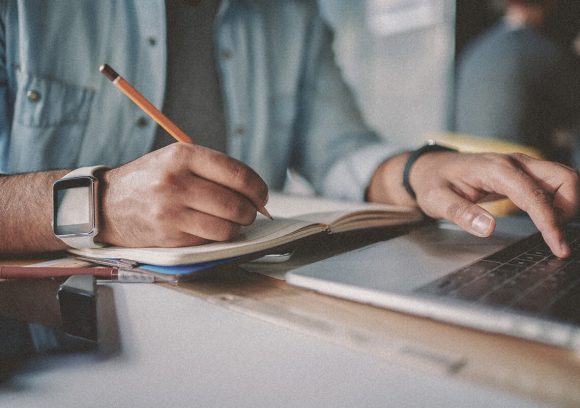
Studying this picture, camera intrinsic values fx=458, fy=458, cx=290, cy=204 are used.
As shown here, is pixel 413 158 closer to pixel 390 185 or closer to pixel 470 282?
pixel 390 185

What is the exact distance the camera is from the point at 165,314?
1.35 feet

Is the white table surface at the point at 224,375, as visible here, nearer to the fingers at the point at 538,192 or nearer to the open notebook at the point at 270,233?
the open notebook at the point at 270,233

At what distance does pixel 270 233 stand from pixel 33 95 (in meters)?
0.67

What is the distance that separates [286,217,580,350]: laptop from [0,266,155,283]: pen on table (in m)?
0.17

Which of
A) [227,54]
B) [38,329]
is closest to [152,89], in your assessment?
[227,54]

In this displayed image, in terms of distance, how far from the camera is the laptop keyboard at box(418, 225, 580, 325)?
337mm

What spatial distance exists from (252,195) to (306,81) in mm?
981

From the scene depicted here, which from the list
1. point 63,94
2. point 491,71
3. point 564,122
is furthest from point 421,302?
point 491,71

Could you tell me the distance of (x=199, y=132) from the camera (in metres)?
1.19

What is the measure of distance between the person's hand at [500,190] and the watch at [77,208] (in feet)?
1.43

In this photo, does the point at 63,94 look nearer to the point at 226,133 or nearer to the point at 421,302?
the point at 226,133

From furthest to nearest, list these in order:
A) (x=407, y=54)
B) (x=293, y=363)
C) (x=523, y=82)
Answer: (x=407, y=54) < (x=523, y=82) < (x=293, y=363)

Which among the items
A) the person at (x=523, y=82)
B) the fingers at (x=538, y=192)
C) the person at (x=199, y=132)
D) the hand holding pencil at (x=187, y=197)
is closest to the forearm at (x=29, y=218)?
the person at (x=199, y=132)

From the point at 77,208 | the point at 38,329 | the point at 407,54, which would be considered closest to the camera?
the point at 38,329
